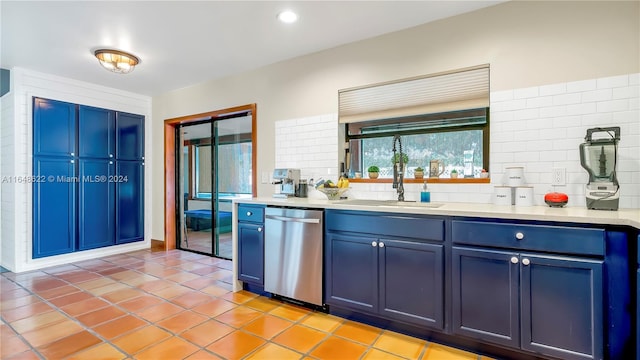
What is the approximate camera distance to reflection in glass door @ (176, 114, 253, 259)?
4.21 meters

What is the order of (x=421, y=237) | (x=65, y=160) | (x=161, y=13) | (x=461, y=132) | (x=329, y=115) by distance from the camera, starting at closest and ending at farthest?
1. (x=421, y=237)
2. (x=161, y=13)
3. (x=461, y=132)
4. (x=329, y=115)
5. (x=65, y=160)

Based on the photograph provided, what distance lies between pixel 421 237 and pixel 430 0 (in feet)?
5.73

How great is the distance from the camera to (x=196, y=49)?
3203mm

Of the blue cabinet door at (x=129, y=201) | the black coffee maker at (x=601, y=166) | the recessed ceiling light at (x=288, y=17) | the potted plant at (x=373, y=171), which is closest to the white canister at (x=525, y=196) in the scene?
the black coffee maker at (x=601, y=166)

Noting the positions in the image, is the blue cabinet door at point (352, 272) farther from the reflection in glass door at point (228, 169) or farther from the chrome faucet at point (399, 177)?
the reflection in glass door at point (228, 169)

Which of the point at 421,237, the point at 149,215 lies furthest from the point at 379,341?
the point at 149,215

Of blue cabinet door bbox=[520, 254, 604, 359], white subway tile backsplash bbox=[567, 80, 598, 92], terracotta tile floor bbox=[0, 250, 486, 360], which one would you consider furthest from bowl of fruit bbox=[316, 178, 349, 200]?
white subway tile backsplash bbox=[567, 80, 598, 92]

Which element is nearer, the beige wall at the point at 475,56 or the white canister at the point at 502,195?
the beige wall at the point at 475,56

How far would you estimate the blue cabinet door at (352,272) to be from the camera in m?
2.28

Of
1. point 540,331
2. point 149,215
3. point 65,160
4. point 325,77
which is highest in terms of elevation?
point 325,77

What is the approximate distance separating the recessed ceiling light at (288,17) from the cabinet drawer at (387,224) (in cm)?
161

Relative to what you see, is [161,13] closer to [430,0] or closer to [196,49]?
[196,49]

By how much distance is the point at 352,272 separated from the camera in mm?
2379

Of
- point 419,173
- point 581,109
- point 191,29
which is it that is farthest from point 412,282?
point 191,29
